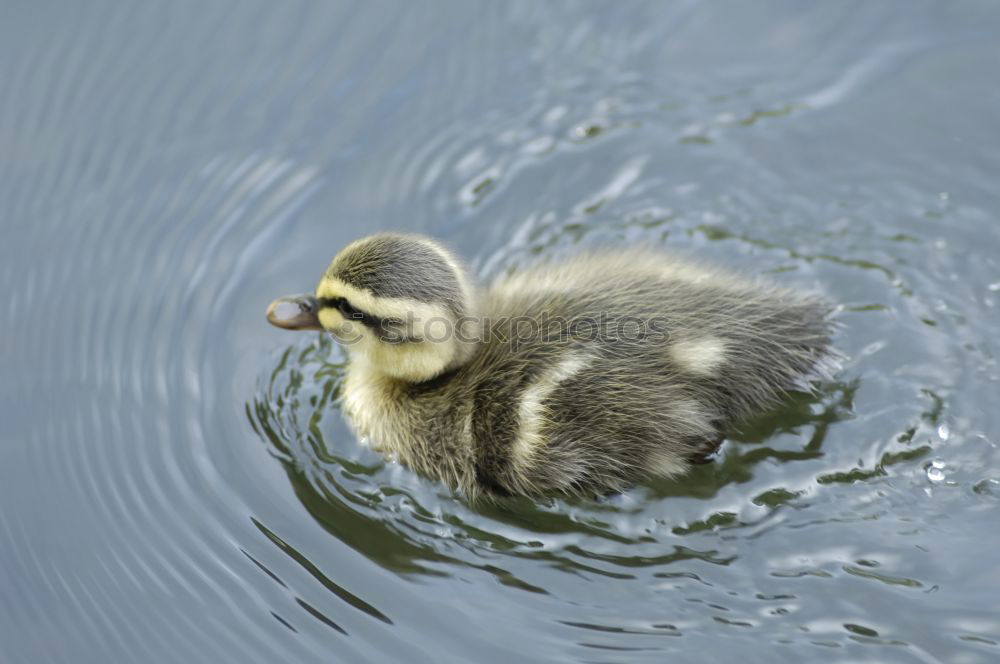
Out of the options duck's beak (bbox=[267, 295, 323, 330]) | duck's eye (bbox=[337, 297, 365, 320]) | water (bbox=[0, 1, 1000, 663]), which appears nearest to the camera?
water (bbox=[0, 1, 1000, 663])

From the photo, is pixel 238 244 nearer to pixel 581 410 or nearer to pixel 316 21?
pixel 316 21

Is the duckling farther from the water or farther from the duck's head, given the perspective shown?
the water

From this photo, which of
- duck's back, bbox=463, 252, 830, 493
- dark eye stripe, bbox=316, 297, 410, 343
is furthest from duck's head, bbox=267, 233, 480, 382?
duck's back, bbox=463, 252, 830, 493

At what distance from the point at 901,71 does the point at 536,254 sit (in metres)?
1.49

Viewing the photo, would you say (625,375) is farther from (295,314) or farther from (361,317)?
(295,314)

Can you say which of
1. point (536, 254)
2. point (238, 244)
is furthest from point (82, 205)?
point (536, 254)

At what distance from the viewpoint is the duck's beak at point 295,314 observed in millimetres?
3199

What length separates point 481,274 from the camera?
12.2 ft
